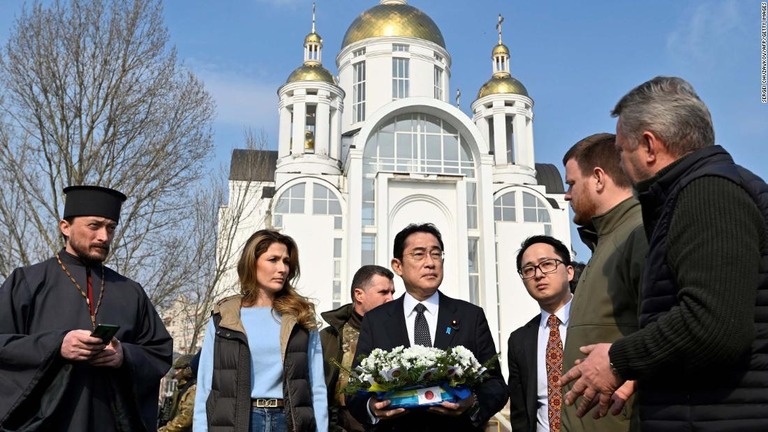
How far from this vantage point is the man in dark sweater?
208 cm

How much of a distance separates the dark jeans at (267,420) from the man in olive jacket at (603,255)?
1646 millimetres

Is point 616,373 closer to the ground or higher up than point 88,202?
closer to the ground

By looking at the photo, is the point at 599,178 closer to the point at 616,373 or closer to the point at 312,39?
the point at 616,373

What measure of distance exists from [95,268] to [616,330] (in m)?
3.27

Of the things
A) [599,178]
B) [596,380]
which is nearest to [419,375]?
[596,380]

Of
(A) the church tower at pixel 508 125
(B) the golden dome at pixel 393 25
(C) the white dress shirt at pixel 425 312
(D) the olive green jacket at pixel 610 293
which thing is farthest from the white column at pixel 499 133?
(D) the olive green jacket at pixel 610 293

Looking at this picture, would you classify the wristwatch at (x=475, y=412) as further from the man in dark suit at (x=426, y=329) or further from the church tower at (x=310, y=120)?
the church tower at (x=310, y=120)

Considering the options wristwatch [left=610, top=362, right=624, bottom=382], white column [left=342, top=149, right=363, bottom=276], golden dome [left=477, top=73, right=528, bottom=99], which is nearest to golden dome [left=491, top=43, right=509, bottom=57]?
golden dome [left=477, top=73, right=528, bottom=99]

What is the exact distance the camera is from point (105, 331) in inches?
138

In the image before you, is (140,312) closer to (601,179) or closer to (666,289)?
(601,179)

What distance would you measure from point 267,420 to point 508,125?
118 feet

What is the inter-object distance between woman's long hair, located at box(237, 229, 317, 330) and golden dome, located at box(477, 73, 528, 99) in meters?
34.4

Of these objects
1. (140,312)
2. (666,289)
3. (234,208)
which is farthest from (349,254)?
(666,289)

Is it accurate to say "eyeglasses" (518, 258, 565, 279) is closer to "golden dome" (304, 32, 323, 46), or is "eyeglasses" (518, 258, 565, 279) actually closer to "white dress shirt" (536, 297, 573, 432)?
"white dress shirt" (536, 297, 573, 432)
